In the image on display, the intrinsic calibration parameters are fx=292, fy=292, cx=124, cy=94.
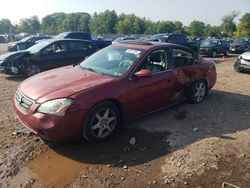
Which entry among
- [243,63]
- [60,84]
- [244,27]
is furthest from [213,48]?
[244,27]

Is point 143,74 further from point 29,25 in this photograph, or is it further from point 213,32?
point 29,25

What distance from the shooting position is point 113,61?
573cm

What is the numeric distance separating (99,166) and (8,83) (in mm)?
6947

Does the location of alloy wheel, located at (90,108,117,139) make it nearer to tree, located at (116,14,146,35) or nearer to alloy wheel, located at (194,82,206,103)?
alloy wheel, located at (194,82,206,103)

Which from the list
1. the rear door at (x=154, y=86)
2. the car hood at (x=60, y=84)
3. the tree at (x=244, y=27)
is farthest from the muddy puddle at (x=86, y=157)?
the tree at (x=244, y=27)

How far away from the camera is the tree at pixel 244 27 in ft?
224

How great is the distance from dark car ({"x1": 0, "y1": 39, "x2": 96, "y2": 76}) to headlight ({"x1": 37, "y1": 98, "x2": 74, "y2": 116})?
A: 7.19m

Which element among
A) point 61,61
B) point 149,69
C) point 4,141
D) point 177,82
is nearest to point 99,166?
point 4,141

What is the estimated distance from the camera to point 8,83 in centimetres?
997

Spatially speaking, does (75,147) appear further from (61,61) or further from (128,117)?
(61,61)

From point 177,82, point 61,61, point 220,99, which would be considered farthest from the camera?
point 61,61

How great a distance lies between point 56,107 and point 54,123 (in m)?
0.24

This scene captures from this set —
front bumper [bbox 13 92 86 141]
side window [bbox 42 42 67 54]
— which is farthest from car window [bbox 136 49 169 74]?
side window [bbox 42 42 67 54]

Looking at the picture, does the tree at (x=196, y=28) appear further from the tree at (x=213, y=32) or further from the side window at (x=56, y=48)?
the side window at (x=56, y=48)
